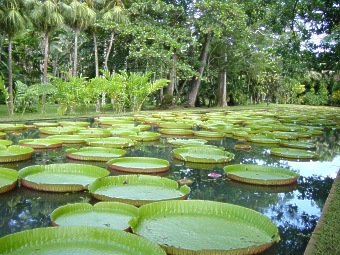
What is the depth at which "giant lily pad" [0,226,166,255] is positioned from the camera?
1915 millimetres

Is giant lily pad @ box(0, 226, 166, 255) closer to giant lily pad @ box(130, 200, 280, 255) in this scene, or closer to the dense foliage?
giant lily pad @ box(130, 200, 280, 255)

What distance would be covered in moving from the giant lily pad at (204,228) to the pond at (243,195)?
19 cm

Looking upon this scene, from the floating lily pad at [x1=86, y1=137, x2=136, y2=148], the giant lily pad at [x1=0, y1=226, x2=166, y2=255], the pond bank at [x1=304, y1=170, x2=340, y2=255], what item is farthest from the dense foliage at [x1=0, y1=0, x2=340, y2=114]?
the giant lily pad at [x1=0, y1=226, x2=166, y2=255]

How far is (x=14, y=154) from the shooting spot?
4.71 metres

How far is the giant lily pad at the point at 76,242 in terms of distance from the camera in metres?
1.92

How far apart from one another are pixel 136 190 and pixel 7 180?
1349mm

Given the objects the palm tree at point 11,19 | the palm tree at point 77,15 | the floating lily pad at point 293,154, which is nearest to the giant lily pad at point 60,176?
the floating lily pad at point 293,154

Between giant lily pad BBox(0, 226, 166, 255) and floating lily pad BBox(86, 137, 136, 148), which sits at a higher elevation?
floating lily pad BBox(86, 137, 136, 148)

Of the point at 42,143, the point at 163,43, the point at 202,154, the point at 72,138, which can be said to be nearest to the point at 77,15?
the point at 163,43

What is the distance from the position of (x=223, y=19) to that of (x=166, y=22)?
292cm

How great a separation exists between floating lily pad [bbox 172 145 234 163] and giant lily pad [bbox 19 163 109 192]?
161 centimetres

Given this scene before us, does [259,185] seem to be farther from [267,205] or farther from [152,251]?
[152,251]

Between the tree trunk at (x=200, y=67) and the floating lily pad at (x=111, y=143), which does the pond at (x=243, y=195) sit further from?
the tree trunk at (x=200, y=67)

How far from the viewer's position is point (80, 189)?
333cm
